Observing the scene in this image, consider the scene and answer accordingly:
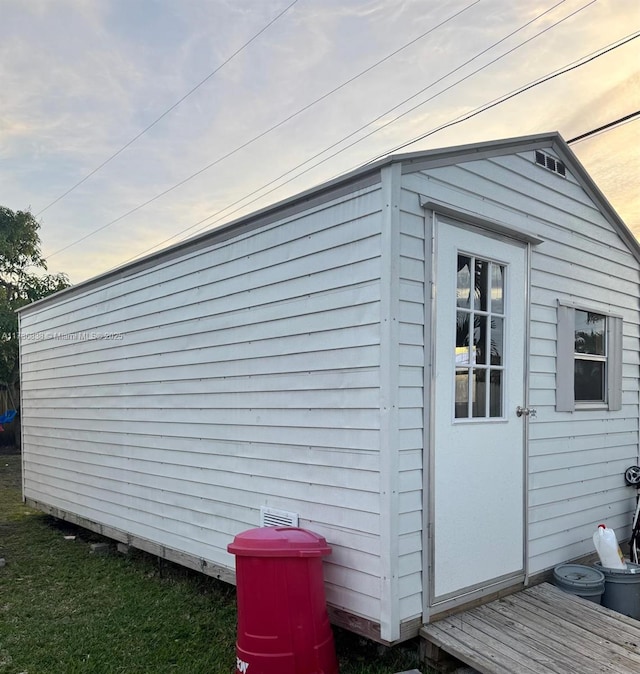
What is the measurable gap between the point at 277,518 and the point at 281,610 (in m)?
0.80

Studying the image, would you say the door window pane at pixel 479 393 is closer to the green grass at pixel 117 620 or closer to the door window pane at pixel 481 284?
the door window pane at pixel 481 284

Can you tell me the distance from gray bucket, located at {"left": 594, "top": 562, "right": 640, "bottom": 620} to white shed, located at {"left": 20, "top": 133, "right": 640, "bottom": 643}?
0.35m

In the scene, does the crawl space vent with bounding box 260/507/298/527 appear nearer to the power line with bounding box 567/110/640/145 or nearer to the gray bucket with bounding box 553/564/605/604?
the gray bucket with bounding box 553/564/605/604

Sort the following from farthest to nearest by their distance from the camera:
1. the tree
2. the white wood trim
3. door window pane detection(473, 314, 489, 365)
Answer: the tree, door window pane detection(473, 314, 489, 365), the white wood trim

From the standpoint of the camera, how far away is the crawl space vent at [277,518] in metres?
3.30

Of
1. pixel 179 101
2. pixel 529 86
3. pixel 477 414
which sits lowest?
pixel 477 414

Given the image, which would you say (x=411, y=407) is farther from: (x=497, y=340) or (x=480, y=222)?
(x=480, y=222)

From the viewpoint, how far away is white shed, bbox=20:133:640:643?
283cm

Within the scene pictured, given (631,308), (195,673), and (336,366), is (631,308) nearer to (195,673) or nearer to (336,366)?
(336,366)

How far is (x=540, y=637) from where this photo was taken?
275cm

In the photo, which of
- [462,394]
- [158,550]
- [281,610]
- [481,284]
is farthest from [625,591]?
[158,550]

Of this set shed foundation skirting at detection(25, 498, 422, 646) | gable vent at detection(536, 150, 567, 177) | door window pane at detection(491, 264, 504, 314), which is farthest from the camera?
gable vent at detection(536, 150, 567, 177)

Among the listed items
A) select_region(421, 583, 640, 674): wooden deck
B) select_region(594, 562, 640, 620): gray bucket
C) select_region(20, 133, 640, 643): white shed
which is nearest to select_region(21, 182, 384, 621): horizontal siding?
select_region(20, 133, 640, 643): white shed

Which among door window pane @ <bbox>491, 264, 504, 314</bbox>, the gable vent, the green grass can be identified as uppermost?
the gable vent
